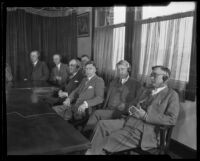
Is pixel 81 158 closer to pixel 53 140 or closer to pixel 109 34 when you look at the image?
pixel 53 140

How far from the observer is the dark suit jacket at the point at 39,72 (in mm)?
2061

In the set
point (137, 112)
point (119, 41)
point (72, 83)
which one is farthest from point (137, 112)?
point (72, 83)

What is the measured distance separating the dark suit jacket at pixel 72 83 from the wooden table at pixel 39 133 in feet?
3.10

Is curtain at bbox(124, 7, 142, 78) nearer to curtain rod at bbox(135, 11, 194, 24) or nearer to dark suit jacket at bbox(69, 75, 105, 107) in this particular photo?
curtain rod at bbox(135, 11, 194, 24)

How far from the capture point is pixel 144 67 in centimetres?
191

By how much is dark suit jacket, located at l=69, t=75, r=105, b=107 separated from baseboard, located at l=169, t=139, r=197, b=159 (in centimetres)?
82

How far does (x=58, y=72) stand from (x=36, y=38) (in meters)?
0.62

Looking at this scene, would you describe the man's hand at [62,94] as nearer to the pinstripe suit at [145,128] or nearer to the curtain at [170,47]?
the pinstripe suit at [145,128]

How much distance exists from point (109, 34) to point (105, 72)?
18.1 inches

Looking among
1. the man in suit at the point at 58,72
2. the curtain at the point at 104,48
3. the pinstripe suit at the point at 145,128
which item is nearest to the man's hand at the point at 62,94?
the man in suit at the point at 58,72

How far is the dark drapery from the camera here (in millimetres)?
1678

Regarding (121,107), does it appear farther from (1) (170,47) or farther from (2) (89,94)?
(1) (170,47)

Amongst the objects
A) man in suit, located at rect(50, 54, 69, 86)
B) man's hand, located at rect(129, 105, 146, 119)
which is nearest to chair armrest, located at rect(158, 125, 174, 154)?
man's hand, located at rect(129, 105, 146, 119)

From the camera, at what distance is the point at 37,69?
6.84ft
